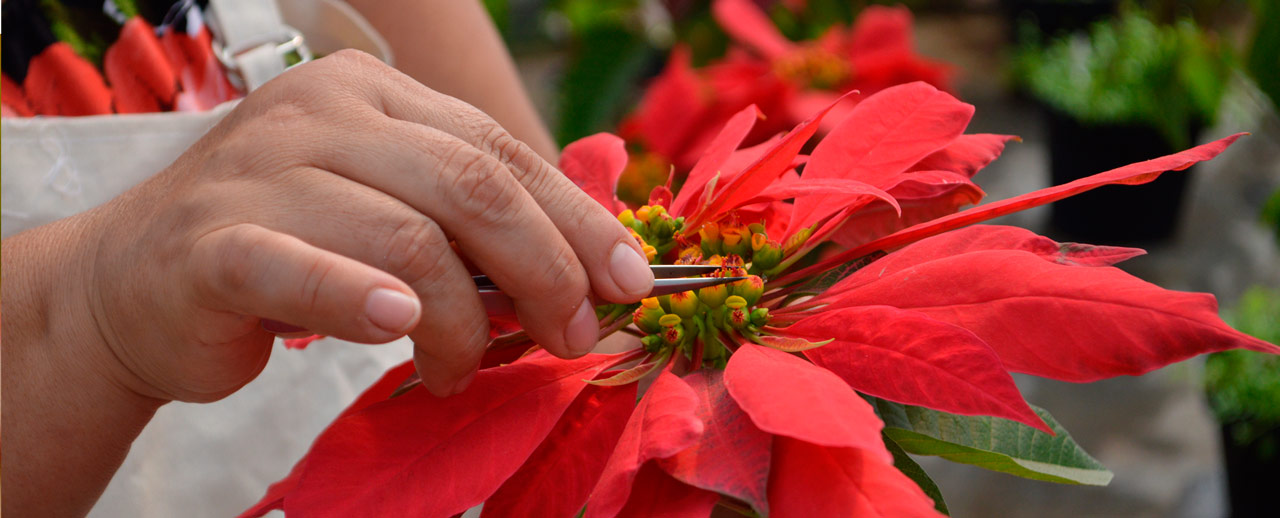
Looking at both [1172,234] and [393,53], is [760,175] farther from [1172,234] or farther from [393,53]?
[1172,234]

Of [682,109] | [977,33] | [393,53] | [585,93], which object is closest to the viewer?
[393,53]

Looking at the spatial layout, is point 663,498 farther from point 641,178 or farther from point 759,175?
point 641,178

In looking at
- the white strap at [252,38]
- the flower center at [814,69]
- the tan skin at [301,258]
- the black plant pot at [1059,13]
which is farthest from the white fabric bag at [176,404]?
the black plant pot at [1059,13]

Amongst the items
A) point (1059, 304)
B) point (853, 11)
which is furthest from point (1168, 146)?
point (1059, 304)

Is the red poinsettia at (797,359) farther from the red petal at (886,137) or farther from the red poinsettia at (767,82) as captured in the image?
the red poinsettia at (767,82)

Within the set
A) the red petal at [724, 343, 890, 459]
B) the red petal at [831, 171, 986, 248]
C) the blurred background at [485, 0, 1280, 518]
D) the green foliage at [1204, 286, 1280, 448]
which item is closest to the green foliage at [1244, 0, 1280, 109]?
the blurred background at [485, 0, 1280, 518]

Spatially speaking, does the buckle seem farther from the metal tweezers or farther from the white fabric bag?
the metal tweezers

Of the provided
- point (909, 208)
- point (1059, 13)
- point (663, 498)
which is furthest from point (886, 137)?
point (1059, 13)
